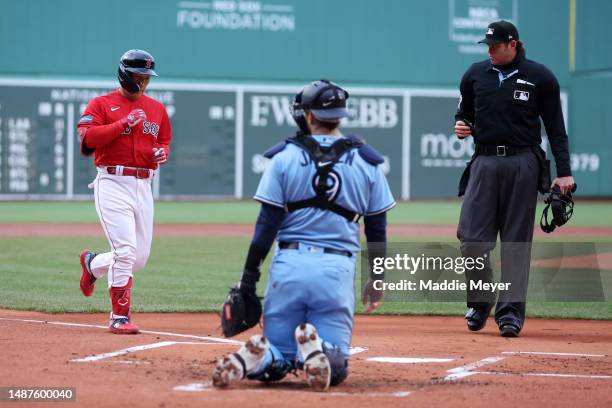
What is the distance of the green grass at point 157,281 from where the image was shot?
9.54 metres

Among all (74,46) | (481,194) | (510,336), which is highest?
(74,46)

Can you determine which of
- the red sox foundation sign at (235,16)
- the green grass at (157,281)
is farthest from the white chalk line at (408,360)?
the red sox foundation sign at (235,16)

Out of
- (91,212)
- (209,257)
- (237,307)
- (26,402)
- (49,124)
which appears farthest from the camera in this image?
(49,124)

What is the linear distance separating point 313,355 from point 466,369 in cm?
128

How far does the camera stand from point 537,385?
552 centimetres

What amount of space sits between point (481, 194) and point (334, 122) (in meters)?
2.65

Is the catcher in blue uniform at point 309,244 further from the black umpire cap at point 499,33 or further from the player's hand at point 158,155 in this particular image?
the black umpire cap at point 499,33

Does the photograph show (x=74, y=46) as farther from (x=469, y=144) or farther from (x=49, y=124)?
(x=469, y=144)

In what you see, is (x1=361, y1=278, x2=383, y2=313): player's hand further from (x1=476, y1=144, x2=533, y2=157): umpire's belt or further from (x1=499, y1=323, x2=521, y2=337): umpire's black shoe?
(x1=476, y1=144, x2=533, y2=157): umpire's belt

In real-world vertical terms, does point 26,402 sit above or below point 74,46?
below

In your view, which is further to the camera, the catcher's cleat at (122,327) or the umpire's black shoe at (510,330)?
the umpire's black shoe at (510,330)

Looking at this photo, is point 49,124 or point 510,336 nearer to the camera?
point 510,336

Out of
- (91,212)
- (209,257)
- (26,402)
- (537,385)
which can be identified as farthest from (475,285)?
(91,212)

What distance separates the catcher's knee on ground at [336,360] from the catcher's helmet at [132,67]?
308 cm
